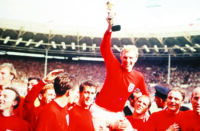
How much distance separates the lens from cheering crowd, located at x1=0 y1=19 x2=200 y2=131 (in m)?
2.25

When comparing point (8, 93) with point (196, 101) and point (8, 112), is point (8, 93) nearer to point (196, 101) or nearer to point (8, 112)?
point (8, 112)

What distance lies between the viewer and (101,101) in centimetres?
268

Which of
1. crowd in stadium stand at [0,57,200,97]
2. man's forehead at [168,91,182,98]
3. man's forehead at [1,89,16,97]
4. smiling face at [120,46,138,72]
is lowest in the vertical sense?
crowd in stadium stand at [0,57,200,97]

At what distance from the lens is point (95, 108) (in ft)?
8.86

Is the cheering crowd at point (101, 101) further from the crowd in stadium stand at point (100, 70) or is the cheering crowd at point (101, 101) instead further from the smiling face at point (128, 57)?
the crowd in stadium stand at point (100, 70)

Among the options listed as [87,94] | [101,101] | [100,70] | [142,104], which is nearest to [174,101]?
[142,104]

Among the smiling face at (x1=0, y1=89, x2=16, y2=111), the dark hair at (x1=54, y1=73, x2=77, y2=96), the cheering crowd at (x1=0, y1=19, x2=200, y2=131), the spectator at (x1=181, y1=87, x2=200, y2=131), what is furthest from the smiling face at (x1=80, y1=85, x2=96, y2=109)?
the spectator at (x1=181, y1=87, x2=200, y2=131)

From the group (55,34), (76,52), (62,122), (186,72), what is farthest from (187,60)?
(62,122)

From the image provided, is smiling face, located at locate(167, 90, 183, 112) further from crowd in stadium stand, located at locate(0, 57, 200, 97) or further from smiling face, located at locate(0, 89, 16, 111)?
crowd in stadium stand, located at locate(0, 57, 200, 97)

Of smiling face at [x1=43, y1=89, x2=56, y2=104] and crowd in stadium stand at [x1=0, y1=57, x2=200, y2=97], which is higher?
smiling face at [x1=43, y1=89, x2=56, y2=104]

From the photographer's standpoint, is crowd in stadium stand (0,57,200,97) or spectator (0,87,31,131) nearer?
spectator (0,87,31,131)

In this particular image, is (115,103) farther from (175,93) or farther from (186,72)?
(186,72)

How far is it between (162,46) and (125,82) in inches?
558

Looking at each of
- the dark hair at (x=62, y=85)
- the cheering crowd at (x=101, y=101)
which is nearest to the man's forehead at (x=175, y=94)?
the cheering crowd at (x=101, y=101)
